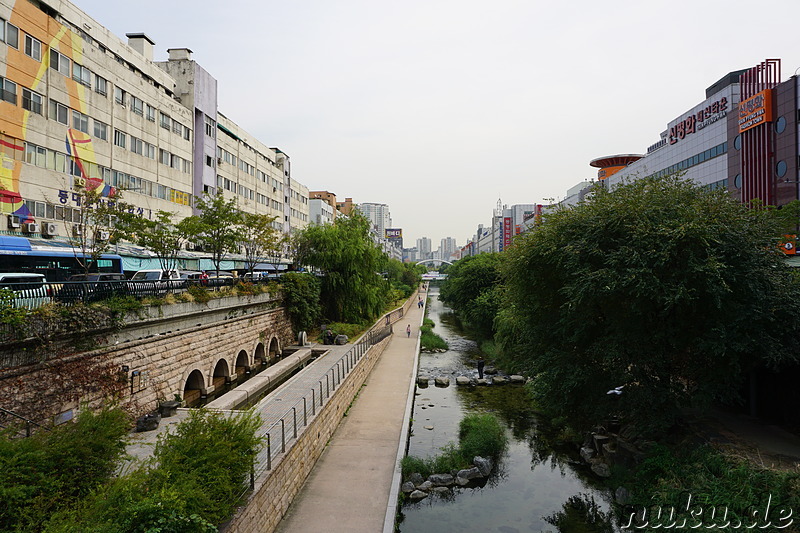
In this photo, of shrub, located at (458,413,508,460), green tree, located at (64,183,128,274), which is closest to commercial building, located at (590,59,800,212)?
shrub, located at (458,413,508,460)

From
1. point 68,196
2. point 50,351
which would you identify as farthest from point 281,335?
point 50,351

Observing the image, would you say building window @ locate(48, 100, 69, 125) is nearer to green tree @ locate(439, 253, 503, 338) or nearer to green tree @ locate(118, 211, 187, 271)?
green tree @ locate(118, 211, 187, 271)

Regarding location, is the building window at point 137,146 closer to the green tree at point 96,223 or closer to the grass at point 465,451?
the green tree at point 96,223

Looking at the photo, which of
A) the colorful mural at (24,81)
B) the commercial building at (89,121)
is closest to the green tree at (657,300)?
the commercial building at (89,121)

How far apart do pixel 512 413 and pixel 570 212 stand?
11.2 m

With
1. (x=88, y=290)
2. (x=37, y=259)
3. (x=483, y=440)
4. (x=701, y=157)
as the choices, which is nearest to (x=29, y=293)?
(x=88, y=290)

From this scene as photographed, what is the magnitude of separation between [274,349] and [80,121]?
17.8 meters

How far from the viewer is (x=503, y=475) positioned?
1717 centimetres

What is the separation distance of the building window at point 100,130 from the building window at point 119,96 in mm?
2254

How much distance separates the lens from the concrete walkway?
38.1ft

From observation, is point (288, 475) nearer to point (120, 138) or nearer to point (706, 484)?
point (706, 484)

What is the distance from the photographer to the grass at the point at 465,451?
16312 millimetres

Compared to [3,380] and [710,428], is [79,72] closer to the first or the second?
[3,380]

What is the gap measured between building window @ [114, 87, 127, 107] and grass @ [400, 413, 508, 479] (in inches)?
1180
